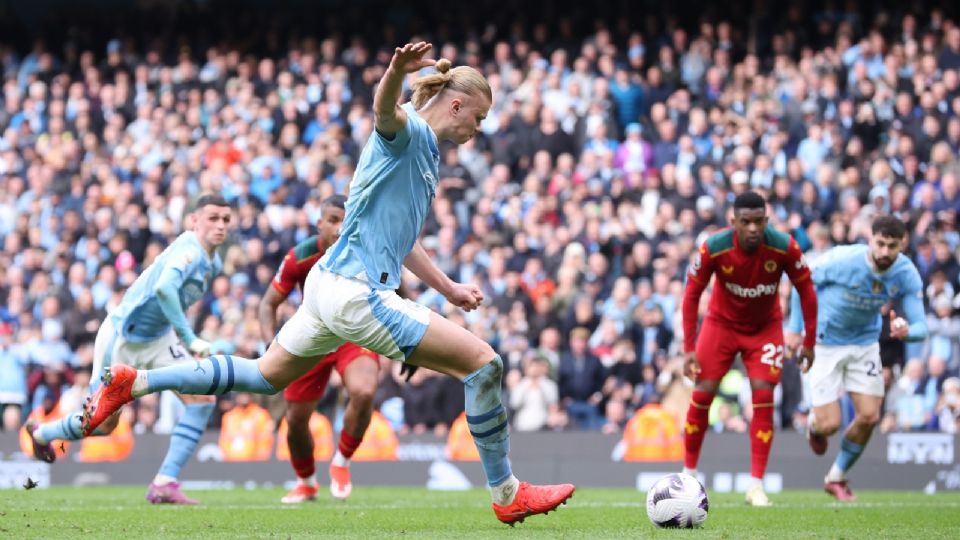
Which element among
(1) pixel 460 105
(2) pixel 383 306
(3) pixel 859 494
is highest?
(1) pixel 460 105

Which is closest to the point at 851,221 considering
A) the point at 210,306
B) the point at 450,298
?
the point at 210,306

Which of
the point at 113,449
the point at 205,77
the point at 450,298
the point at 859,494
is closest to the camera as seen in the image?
the point at 450,298

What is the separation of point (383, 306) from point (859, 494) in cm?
794

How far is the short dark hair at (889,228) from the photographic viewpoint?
12000 millimetres

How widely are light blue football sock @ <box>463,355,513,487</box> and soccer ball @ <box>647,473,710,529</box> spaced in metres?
0.95

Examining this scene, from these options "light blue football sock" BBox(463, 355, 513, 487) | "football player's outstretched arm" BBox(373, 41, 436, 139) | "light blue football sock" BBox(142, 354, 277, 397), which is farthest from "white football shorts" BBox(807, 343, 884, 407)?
"football player's outstretched arm" BBox(373, 41, 436, 139)

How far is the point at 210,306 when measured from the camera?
2131cm

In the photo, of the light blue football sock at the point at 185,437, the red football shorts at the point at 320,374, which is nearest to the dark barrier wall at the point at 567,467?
the light blue football sock at the point at 185,437

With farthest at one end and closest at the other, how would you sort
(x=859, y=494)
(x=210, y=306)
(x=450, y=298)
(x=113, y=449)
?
1. (x=210, y=306)
2. (x=113, y=449)
3. (x=859, y=494)
4. (x=450, y=298)

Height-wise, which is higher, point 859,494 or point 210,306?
point 210,306

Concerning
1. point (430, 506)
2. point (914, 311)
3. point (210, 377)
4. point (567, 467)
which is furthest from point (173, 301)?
point (567, 467)

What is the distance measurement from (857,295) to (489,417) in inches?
212

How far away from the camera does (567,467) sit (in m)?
16.7

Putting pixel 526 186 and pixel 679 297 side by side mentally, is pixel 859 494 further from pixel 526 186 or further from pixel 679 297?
pixel 526 186
